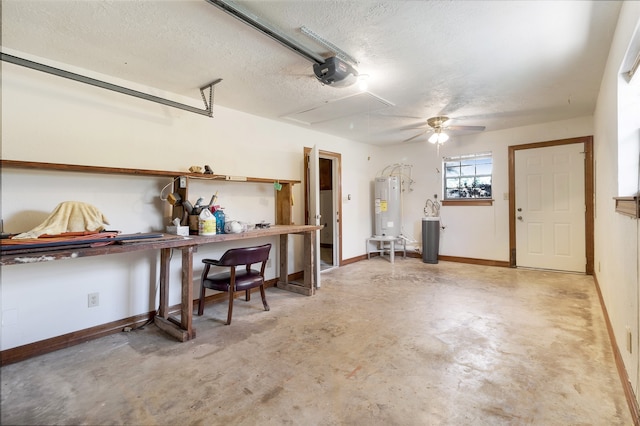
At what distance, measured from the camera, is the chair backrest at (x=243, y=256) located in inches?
107

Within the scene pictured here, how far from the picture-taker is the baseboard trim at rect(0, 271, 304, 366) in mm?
2189

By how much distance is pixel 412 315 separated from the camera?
3006 mm

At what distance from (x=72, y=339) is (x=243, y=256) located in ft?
4.94

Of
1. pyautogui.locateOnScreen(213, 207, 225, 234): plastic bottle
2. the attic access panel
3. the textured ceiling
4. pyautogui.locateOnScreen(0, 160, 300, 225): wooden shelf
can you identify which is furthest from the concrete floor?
the attic access panel

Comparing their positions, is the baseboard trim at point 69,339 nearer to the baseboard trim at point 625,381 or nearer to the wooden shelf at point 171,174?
the wooden shelf at point 171,174

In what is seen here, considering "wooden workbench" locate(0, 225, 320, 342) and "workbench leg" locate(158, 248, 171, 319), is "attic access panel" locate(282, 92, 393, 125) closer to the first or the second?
"wooden workbench" locate(0, 225, 320, 342)

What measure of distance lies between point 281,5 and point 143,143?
A: 1.95 meters

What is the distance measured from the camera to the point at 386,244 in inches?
247

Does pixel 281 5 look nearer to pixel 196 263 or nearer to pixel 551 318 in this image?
pixel 196 263

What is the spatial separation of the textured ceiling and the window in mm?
1817

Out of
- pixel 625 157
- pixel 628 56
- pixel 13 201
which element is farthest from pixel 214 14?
pixel 625 157

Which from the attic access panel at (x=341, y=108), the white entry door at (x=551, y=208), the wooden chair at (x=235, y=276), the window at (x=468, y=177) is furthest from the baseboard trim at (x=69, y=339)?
the white entry door at (x=551, y=208)

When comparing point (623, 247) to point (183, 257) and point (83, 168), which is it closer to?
point (183, 257)

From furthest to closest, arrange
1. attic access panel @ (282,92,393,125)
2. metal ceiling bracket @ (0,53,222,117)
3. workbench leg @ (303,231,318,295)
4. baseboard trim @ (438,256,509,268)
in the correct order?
1. baseboard trim @ (438,256,509,268)
2. workbench leg @ (303,231,318,295)
3. attic access panel @ (282,92,393,125)
4. metal ceiling bracket @ (0,53,222,117)
